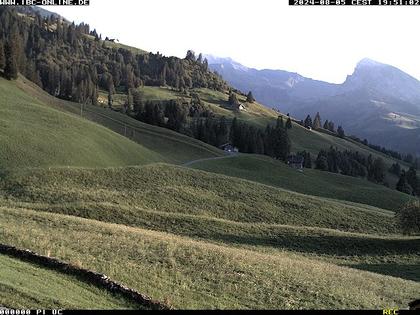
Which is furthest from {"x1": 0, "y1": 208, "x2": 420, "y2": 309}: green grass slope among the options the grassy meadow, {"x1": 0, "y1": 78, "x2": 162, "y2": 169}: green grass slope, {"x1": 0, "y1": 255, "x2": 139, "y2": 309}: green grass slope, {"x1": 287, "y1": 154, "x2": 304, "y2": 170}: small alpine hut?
{"x1": 287, "y1": 154, "x2": 304, "y2": 170}: small alpine hut

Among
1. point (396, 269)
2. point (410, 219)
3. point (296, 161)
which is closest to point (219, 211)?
point (396, 269)

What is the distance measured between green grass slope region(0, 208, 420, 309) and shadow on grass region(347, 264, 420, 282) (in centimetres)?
811

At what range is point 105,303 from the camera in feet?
61.9

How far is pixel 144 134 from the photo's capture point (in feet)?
459

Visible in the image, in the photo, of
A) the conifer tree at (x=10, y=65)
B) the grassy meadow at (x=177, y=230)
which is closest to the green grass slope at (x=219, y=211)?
the grassy meadow at (x=177, y=230)

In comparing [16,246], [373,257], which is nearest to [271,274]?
[16,246]

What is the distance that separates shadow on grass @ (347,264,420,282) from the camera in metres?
40.6

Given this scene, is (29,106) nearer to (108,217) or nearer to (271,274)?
(108,217)

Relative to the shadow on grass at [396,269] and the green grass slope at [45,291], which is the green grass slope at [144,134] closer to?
the shadow on grass at [396,269]

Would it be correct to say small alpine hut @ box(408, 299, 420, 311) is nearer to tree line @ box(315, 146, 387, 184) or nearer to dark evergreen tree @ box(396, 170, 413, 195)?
dark evergreen tree @ box(396, 170, 413, 195)

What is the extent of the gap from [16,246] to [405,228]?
50526 mm

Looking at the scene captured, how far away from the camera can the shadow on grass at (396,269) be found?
1597 inches

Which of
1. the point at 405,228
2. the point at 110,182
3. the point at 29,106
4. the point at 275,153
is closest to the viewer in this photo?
the point at 405,228

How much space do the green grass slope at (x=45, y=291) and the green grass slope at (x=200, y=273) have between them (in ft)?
7.66
